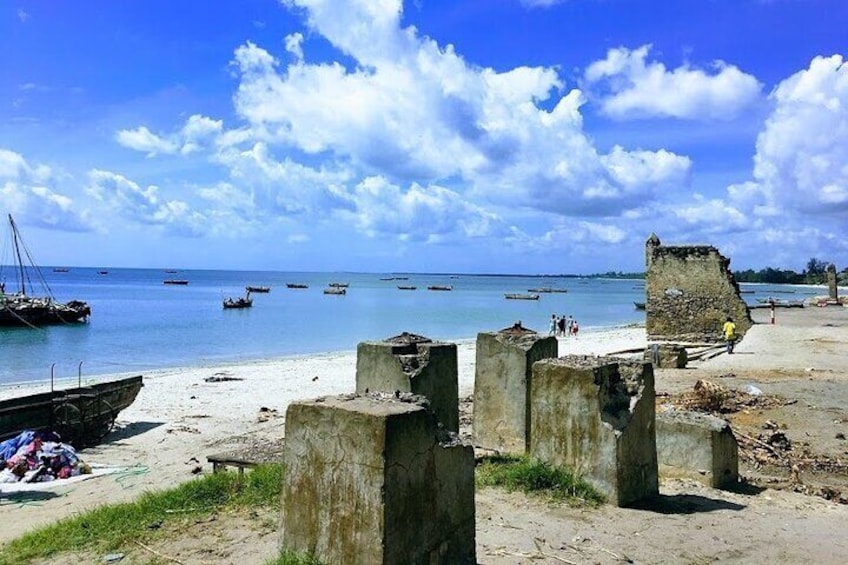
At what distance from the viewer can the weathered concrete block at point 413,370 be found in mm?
7941

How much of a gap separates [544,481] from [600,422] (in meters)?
0.82

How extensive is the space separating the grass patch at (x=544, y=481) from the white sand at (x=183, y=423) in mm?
4871

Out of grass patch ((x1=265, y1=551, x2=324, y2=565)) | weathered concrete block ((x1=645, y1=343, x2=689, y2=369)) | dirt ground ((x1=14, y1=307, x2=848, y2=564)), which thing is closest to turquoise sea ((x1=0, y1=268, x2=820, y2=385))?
weathered concrete block ((x1=645, y1=343, x2=689, y2=369))

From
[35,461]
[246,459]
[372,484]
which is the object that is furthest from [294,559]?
[35,461]

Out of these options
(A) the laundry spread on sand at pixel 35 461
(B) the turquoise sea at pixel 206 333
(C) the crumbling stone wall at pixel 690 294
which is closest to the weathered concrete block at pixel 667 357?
(C) the crumbling stone wall at pixel 690 294

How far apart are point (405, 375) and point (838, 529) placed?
4.40 metres

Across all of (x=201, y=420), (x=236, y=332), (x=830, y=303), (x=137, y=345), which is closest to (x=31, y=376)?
(x=137, y=345)

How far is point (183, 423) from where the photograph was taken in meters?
15.3

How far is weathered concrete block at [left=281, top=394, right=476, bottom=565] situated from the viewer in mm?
4258

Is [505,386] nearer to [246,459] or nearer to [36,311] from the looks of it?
[246,459]

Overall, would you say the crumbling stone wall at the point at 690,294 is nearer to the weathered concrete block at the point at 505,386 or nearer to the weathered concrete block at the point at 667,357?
the weathered concrete block at the point at 667,357

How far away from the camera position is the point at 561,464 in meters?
6.98

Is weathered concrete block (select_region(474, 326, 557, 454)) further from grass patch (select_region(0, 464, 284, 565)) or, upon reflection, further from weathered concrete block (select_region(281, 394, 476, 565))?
weathered concrete block (select_region(281, 394, 476, 565))

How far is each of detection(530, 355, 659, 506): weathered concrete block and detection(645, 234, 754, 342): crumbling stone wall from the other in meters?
21.4
